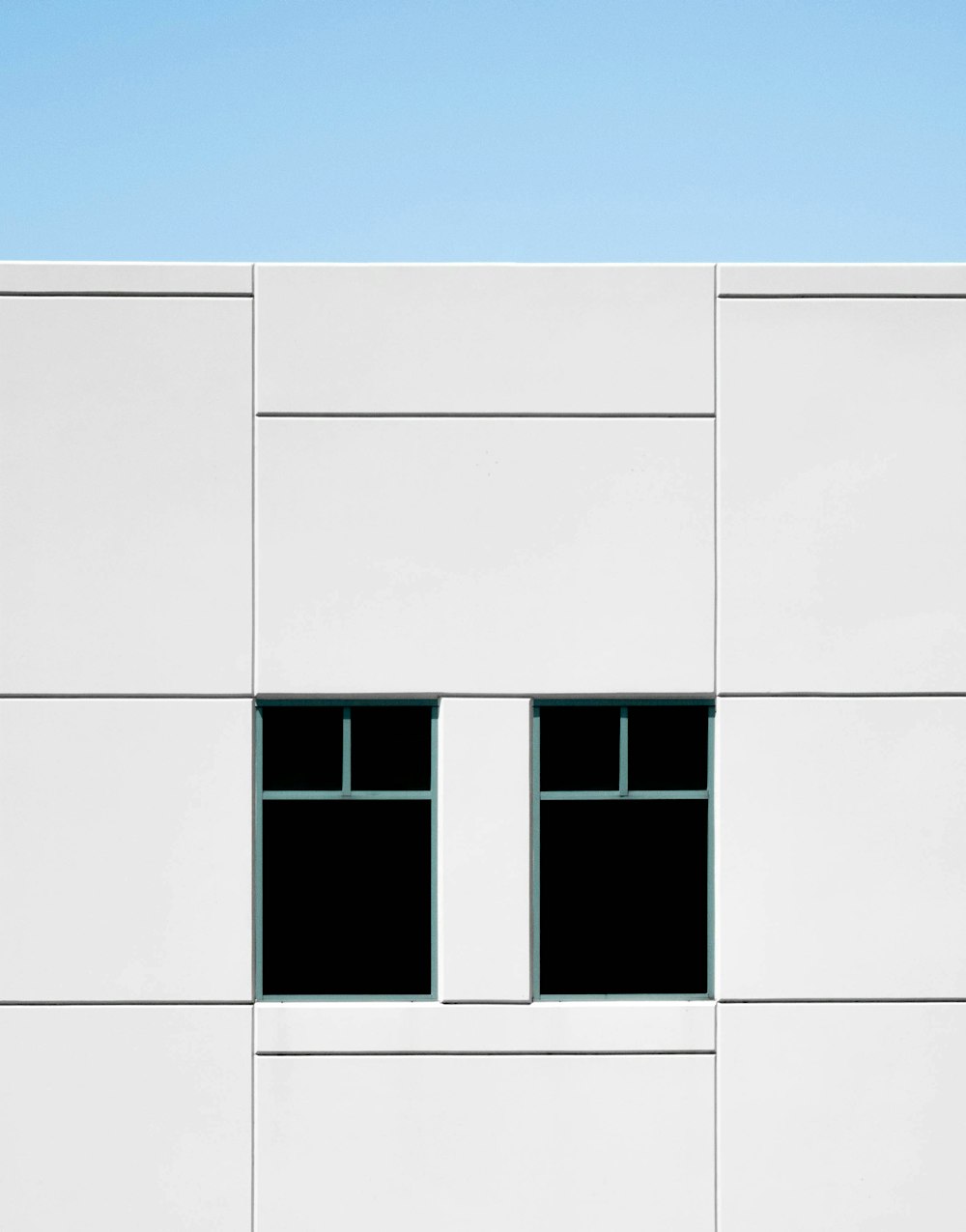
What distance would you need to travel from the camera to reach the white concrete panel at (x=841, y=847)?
30.7 ft

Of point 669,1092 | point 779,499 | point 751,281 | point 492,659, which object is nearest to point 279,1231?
point 669,1092

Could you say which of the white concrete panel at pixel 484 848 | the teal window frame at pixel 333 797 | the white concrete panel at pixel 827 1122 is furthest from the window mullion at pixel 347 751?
the white concrete panel at pixel 827 1122

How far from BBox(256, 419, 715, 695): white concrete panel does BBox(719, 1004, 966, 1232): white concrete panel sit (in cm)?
248

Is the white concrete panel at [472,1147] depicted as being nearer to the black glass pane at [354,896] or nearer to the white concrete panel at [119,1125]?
the white concrete panel at [119,1125]

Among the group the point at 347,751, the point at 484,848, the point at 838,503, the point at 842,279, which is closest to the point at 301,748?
the point at 347,751

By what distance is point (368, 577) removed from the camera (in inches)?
368

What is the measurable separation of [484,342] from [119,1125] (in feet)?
19.2

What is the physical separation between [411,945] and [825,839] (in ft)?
9.61

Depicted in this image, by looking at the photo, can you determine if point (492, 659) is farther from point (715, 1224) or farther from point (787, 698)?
point (715, 1224)

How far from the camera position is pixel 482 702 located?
30.8 feet

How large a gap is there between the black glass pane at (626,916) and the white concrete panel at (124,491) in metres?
2.57

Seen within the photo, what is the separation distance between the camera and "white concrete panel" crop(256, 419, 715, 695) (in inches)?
368

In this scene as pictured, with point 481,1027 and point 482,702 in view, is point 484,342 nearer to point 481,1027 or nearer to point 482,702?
point 482,702

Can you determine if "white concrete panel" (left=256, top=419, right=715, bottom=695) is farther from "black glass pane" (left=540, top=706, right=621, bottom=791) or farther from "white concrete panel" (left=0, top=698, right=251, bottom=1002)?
"white concrete panel" (left=0, top=698, right=251, bottom=1002)
